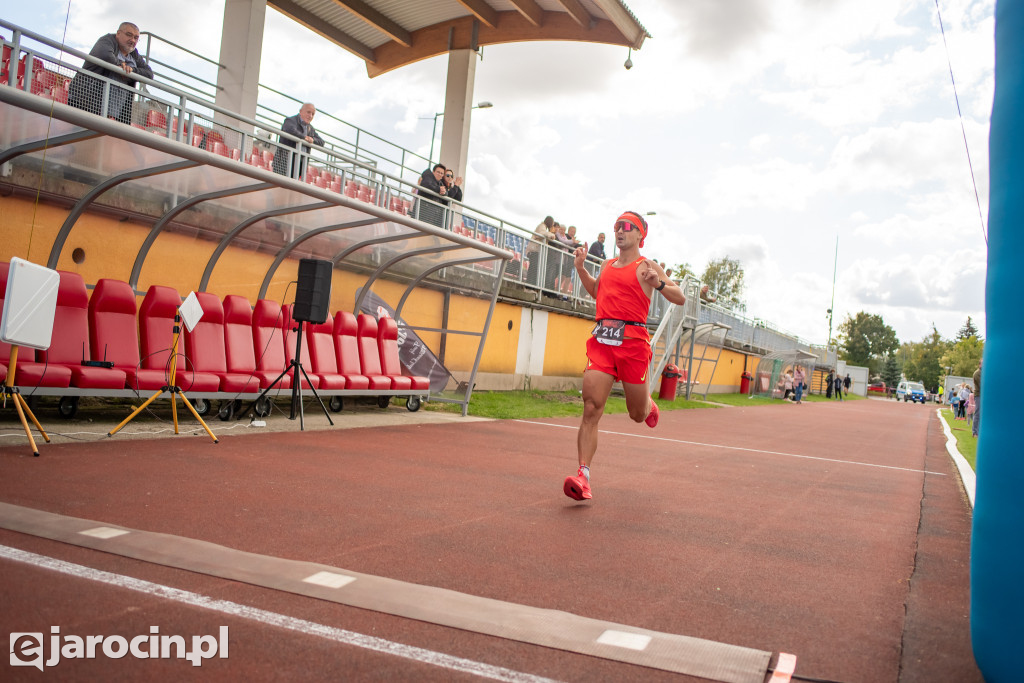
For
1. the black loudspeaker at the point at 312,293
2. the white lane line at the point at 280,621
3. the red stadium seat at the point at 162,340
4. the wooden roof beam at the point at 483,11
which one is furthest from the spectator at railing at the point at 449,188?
the white lane line at the point at 280,621

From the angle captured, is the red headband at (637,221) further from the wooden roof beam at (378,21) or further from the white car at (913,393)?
the white car at (913,393)

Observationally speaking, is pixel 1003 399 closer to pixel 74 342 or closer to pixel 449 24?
pixel 74 342

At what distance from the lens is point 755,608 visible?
4.01 meters

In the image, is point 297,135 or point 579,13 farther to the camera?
point 579,13

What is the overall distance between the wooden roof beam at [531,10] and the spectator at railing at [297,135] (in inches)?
403

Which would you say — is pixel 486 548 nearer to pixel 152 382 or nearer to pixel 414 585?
pixel 414 585

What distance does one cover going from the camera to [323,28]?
24.2 meters

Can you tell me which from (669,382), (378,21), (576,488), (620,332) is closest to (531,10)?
(378,21)

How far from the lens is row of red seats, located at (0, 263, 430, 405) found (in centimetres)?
851

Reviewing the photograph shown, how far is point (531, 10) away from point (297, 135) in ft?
40.8

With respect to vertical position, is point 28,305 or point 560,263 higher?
point 560,263

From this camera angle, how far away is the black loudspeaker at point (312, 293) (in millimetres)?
10117

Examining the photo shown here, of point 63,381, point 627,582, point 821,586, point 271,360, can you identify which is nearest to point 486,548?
point 627,582

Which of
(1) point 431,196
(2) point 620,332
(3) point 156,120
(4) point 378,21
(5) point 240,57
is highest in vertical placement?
(4) point 378,21
